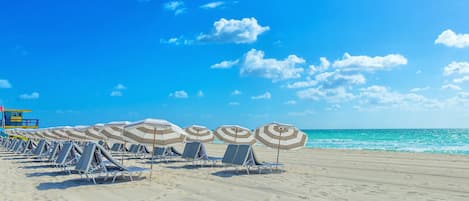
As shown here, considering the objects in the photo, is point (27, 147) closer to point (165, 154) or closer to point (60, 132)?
point (60, 132)

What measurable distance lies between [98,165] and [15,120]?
3742 centimetres

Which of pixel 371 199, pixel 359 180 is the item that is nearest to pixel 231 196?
pixel 371 199

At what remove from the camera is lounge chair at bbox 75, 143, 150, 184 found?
27.3 ft

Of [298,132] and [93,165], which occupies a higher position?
[298,132]

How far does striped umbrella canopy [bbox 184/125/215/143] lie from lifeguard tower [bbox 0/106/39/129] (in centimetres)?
3085

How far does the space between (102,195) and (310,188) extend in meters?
4.17

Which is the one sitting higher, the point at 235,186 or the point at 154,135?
the point at 154,135

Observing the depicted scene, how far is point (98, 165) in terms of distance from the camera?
338 inches

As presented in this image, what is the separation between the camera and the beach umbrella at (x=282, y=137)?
11555mm

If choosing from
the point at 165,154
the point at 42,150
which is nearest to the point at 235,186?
the point at 165,154

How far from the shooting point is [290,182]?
29.5ft

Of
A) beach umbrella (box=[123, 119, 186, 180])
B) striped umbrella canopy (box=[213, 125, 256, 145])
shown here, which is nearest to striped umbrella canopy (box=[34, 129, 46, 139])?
striped umbrella canopy (box=[213, 125, 256, 145])

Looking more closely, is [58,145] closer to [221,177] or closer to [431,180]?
[221,177]

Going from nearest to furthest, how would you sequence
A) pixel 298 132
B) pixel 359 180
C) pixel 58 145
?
pixel 359 180 < pixel 298 132 < pixel 58 145
